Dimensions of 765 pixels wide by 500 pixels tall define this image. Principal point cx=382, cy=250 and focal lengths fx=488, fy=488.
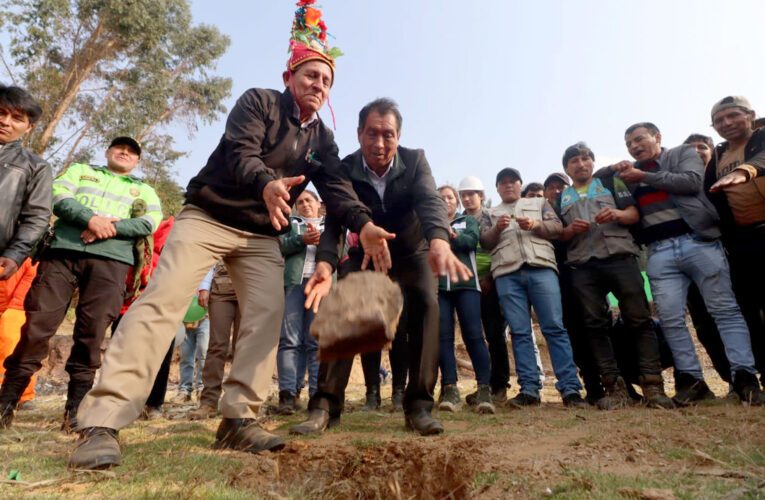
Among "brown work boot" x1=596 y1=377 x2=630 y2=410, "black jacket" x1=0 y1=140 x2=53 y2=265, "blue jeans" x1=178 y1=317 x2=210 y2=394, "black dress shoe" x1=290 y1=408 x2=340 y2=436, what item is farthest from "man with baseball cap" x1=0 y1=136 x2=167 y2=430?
"brown work boot" x1=596 y1=377 x2=630 y2=410

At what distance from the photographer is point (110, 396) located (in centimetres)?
237

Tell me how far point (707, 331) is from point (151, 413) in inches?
201

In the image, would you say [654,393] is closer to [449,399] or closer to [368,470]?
[449,399]

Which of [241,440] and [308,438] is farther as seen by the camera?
[308,438]

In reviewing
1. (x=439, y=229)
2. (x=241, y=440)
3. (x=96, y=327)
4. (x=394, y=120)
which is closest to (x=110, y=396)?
(x=241, y=440)

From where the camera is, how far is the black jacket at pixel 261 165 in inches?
111

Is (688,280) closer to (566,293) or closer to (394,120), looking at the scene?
(566,293)

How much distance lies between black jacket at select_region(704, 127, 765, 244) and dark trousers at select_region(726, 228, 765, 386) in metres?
0.10

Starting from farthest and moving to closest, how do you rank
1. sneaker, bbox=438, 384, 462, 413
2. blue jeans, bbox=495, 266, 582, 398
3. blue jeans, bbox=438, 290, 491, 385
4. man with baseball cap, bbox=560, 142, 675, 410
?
blue jeans, bbox=438, 290, 491, 385 < blue jeans, bbox=495, 266, 582, 398 < sneaker, bbox=438, 384, 462, 413 < man with baseball cap, bbox=560, 142, 675, 410

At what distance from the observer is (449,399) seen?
14.6 ft

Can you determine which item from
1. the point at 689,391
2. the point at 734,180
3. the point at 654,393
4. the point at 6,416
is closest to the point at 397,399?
the point at 654,393

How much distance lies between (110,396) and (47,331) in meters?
1.48

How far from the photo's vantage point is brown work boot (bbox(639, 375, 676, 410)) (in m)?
3.78

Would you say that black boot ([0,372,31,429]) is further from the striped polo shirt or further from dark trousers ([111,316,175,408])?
the striped polo shirt
